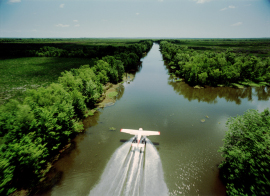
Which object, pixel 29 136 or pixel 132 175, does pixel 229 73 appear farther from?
pixel 29 136

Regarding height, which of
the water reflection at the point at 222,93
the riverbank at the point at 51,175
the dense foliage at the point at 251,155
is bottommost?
the riverbank at the point at 51,175

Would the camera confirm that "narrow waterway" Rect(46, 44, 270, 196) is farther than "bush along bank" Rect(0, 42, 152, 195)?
Yes

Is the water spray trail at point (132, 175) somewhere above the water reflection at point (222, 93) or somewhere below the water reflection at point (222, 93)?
below

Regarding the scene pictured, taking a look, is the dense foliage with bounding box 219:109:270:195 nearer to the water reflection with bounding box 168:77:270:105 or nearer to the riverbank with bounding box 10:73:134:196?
the riverbank with bounding box 10:73:134:196

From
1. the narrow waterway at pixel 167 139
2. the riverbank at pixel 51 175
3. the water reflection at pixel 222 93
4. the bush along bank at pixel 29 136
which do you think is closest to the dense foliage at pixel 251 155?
the narrow waterway at pixel 167 139

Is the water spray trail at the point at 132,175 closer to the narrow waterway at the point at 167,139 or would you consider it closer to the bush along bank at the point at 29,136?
the narrow waterway at the point at 167,139

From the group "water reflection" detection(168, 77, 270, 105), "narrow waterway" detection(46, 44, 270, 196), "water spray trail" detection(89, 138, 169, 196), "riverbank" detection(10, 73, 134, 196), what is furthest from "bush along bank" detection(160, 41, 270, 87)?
"water spray trail" detection(89, 138, 169, 196)

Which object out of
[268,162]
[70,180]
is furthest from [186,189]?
[70,180]

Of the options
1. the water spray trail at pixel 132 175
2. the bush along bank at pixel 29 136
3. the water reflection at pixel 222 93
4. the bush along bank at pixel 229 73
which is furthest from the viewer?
the bush along bank at pixel 229 73
